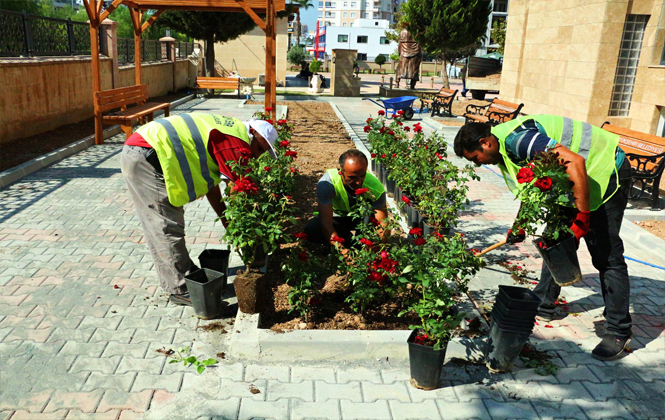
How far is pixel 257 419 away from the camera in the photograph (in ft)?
9.50

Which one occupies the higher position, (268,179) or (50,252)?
(268,179)

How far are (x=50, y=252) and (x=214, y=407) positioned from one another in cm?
295

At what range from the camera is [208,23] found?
72.8 ft

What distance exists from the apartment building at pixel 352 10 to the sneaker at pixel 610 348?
392ft

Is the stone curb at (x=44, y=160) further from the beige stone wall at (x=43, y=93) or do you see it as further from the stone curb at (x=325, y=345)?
the stone curb at (x=325, y=345)

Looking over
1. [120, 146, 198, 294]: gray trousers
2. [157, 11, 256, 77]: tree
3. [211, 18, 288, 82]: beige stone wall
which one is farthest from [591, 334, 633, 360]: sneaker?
[211, 18, 288, 82]: beige stone wall

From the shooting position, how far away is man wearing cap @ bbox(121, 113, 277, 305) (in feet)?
12.5

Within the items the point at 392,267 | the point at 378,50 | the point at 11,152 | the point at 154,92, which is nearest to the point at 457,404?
the point at 392,267

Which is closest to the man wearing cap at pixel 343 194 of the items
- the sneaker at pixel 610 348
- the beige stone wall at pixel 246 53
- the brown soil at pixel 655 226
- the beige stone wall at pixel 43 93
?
the sneaker at pixel 610 348

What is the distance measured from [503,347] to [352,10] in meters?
125

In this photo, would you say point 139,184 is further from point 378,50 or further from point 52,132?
point 378,50

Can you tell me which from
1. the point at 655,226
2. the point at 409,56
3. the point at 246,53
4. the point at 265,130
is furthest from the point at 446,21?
the point at 265,130

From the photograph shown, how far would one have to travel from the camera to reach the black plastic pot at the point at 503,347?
328 cm

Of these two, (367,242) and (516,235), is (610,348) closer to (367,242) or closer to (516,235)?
(516,235)
